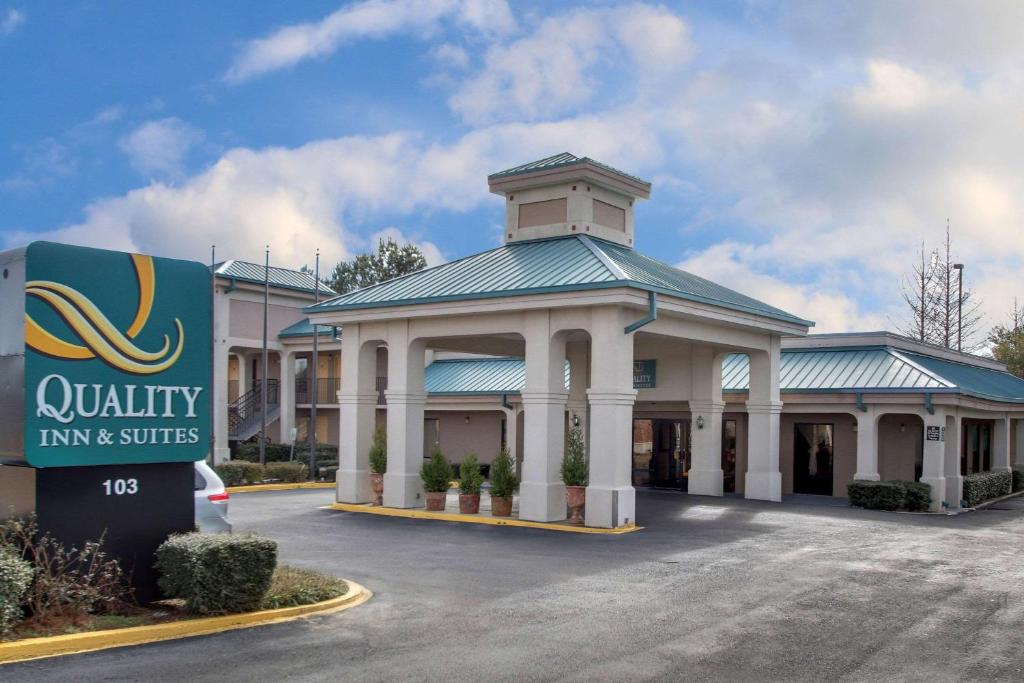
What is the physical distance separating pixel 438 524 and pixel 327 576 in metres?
7.10

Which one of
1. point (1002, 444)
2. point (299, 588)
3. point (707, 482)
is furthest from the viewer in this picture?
point (1002, 444)

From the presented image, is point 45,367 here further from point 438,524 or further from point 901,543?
point 901,543

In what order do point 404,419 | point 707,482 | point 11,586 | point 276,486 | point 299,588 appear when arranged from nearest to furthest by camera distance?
A: 1. point 11,586
2. point 299,588
3. point 404,419
4. point 707,482
5. point 276,486

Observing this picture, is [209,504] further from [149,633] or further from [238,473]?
[238,473]

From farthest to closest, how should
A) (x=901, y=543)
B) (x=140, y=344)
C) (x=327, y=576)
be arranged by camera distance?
(x=901, y=543) → (x=327, y=576) → (x=140, y=344)

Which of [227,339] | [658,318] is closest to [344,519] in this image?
[658,318]

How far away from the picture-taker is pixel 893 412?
24.5 m

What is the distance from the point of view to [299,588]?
1114 centimetres

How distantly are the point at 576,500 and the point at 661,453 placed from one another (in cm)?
996

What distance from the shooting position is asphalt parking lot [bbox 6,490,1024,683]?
856cm

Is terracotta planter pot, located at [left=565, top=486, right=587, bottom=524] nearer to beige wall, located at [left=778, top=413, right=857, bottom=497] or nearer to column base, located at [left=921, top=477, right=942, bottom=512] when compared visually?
column base, located at [left=921, top=477, right=942, bottom=512]

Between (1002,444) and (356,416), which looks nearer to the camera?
(356,416)

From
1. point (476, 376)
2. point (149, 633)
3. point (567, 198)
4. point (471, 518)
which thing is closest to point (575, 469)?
point (471, 518)

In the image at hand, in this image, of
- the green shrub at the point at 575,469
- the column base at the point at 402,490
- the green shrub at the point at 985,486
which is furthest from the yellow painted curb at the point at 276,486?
the green shrub at the point at 985,486
